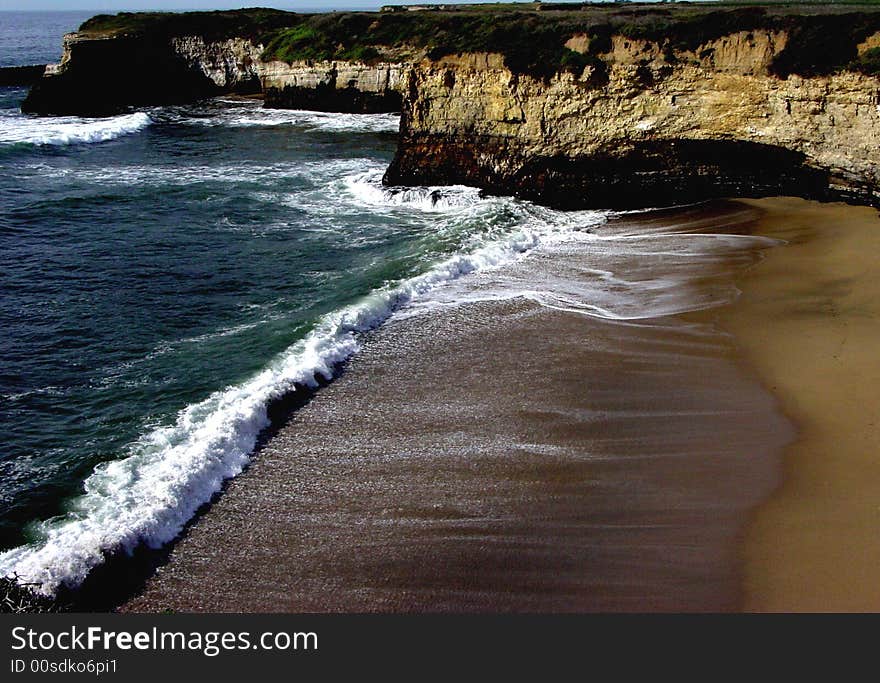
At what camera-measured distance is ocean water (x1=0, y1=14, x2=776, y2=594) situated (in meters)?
9.08

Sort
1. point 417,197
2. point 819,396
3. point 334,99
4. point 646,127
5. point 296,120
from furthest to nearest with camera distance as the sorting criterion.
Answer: point 334,99 < point 296,120 < point 417,197 < point 646,127 < point 819,396

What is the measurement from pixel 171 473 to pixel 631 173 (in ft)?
47.5

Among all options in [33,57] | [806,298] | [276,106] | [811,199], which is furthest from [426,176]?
[33,57]

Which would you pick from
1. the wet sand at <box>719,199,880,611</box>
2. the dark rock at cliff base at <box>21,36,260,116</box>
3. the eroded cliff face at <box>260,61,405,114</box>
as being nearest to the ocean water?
the wet sand at <box>719,199,880,611</box>

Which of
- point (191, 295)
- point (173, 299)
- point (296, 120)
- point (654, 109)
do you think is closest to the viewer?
point (173, 299)

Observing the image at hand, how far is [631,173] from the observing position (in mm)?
20062

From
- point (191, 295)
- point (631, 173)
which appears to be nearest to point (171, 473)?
point (191, 295)

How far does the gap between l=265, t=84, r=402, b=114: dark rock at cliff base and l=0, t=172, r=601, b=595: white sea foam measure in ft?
83.6

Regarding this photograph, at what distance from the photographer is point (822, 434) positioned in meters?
9.73

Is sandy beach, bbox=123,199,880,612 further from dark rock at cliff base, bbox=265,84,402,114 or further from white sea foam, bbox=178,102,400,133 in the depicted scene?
dark rock at cliff base, bbox=265,84,402,114

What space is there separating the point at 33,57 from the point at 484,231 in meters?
57.1

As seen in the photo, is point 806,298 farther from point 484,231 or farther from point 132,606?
point 132,606

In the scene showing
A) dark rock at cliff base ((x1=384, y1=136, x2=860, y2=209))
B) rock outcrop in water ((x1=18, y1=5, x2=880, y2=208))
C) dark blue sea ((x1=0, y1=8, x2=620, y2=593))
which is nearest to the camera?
dark blue sea ((x1=0, y1=8, x2=620, y2=593))

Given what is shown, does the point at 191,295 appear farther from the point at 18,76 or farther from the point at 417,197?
Result: the point at 18,76
